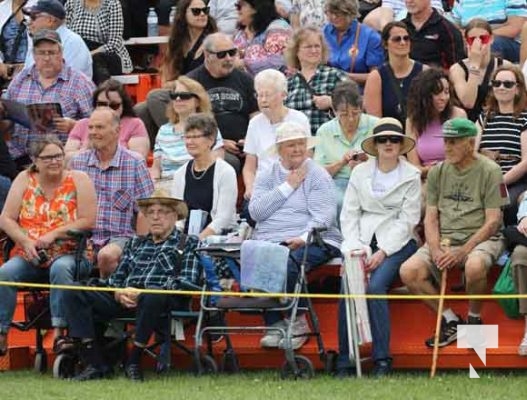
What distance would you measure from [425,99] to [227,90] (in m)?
2.32

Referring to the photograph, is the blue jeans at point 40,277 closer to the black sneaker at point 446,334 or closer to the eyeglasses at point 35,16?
the black sneaker at point 446,334

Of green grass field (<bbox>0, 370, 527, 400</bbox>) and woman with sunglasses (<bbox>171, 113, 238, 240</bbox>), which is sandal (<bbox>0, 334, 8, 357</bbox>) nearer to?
green grass field (<bbox>0, 370, 527, 400</bbox>)

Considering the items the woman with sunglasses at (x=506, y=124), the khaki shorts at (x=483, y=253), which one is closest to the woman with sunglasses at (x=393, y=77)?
the woman with sunglasses at (x=506, y=124)

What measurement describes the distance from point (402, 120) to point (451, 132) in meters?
1.92

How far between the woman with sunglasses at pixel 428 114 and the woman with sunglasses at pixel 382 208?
529 mm

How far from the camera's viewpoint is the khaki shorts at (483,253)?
12859 mm

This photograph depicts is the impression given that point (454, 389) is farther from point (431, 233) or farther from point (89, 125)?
point (89, 125)

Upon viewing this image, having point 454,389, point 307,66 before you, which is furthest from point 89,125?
point 454,389

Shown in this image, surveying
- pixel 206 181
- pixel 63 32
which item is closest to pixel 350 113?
pixel 206 181

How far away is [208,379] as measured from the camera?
41.8ft

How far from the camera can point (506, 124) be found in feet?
45.8

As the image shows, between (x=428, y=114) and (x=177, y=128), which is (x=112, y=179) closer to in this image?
(x=177, y=128)

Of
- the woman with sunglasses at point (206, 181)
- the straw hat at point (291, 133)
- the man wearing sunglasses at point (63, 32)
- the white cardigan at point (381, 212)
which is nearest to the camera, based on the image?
the white cardigan at point (381, 212)
